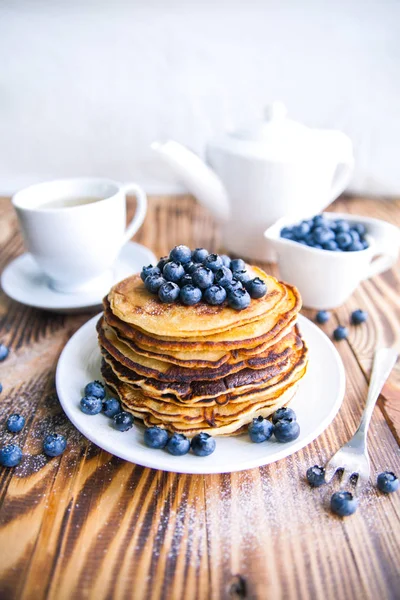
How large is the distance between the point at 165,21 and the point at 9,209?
42.3 inches

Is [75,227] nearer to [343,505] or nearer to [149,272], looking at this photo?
[149,272]

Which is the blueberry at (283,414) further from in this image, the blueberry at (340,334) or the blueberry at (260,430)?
the blueberry at (340,334)

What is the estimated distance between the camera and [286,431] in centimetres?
72

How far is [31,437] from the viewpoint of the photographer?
→ 0.82m

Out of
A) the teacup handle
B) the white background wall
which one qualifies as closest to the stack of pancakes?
the teacup handle

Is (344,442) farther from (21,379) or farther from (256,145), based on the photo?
(256,145)

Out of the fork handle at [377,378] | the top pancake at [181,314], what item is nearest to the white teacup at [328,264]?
the fork handle at [377,378]

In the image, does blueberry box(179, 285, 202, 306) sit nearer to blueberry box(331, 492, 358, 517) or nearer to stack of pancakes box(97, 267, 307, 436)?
stack of pancakes box(97, 267, 307, 436)

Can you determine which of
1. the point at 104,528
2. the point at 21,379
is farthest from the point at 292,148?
the point at 104,528

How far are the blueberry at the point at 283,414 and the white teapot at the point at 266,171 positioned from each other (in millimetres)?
716

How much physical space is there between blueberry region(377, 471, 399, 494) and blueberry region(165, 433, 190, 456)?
310mm

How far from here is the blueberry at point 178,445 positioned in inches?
27.8

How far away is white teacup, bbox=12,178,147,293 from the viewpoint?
3.60ft

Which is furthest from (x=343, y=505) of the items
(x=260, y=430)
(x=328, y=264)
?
(x=328, y=264)
